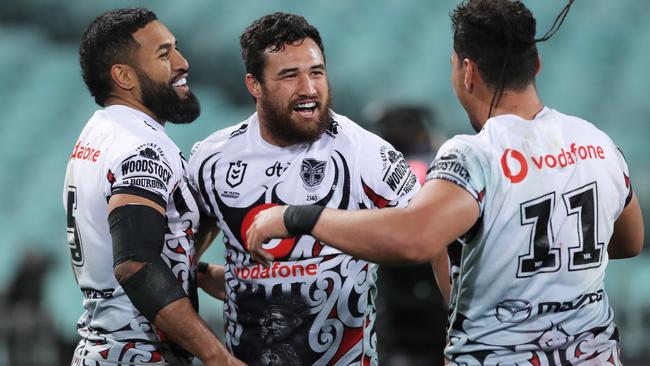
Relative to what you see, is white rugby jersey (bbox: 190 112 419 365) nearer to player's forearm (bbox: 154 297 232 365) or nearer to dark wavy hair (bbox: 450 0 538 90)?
player's forearm (bbox: 154 297 232 365)

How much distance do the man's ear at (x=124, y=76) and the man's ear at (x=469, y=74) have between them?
1519 millimetres

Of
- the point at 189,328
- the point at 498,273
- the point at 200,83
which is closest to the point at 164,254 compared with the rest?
the point at 189,328

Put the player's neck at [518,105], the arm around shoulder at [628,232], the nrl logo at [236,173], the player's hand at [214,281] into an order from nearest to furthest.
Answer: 1. the player's neck at [518,105]
2. the arm around shoulder at [628,232]
3. the nrl logo at [236,173]
4. the player's hand at [214,281]

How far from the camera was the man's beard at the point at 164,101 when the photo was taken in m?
3.92

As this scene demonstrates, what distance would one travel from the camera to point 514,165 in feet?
9.33

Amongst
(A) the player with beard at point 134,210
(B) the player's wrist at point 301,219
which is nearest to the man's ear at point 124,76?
(A) the player with beard at point 134,210

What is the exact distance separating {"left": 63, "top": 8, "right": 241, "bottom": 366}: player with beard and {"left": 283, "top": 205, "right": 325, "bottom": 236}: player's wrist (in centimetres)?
70

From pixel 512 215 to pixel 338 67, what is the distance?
774 cm

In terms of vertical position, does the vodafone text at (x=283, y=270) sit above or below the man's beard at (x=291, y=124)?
below

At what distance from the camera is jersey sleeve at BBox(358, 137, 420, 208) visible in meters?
3.71

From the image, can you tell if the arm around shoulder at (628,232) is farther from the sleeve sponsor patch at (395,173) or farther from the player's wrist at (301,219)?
the player's wrist at (301,219)

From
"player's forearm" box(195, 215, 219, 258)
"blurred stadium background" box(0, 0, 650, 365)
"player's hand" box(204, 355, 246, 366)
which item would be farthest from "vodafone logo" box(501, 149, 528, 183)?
"blurred stadium background" box(0, 0, 650, 365)

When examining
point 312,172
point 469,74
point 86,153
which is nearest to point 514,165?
point 469,74

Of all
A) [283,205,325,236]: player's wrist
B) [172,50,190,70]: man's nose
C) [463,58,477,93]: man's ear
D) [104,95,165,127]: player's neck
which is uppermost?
[172,50,190,70]: man's nose
